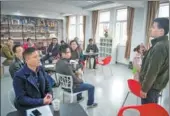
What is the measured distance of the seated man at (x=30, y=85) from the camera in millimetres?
1570

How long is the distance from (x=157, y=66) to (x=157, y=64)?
21mm

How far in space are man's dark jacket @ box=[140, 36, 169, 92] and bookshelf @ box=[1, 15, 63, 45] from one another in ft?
26.4

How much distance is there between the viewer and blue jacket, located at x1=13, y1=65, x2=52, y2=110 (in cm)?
157

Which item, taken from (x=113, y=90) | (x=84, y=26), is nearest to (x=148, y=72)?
(x=113, y=90)

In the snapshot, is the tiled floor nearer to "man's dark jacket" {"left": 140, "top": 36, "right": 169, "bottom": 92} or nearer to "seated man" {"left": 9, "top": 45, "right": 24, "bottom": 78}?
"man's dark jacket" {"left": 140, "top": 36, "right": 169, "bottom": 92}

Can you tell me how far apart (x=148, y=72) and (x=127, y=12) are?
5575mm

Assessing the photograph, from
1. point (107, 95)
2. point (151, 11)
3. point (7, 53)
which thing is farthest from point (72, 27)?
point (107, 95)

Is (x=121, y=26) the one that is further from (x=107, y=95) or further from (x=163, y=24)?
(x=163, y=24)

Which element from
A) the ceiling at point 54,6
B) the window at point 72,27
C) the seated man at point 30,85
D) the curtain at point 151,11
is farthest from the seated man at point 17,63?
the window at point 72,27

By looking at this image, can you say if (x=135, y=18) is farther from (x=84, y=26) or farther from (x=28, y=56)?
(x=28, y=56)

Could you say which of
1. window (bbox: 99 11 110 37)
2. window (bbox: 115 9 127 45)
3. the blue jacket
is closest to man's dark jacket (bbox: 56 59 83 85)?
the blue jacket

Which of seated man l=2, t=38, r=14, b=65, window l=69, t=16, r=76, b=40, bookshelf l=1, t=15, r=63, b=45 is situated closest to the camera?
seated man l=2, t=38, r=14, b=65

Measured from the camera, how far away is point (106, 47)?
7492mm

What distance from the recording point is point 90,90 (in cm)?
281
